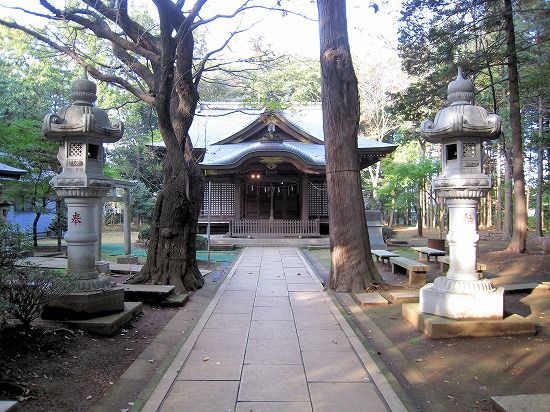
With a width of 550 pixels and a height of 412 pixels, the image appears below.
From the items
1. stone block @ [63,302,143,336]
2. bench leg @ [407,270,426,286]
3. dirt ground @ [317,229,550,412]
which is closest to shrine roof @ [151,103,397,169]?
bench leg @ [407,270,426,286]

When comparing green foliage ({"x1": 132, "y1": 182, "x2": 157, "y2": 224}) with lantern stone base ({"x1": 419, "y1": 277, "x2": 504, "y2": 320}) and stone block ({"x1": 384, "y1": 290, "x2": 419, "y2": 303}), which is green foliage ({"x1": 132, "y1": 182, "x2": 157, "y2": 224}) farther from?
lantern stone base ({"x1": 419, "y1": 277, "x2": 504, "y2": 320})

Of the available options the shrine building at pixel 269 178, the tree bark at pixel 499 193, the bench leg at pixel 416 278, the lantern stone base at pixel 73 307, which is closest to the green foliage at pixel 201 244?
the shrine building at pixel 269 178

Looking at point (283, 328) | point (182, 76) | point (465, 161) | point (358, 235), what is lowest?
point (283, 328)

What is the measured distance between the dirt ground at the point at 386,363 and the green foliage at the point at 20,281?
273 mm

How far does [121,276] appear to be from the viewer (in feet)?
33.3

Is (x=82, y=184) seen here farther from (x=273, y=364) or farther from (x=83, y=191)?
(x=273, y=364)

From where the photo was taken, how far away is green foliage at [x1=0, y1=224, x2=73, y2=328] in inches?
161

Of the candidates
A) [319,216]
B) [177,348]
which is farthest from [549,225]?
[177,348]

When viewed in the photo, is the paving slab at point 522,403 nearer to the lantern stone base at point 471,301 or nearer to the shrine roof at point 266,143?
the lantern stone base at point 471,301

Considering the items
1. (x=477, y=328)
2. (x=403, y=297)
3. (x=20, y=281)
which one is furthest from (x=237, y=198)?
(x=20, y=281)

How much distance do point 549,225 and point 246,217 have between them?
23181mm

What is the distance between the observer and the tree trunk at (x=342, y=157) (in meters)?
8.48

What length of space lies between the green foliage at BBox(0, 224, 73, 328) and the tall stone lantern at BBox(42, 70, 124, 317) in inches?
33.0

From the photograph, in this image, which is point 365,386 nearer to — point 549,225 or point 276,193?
point 276,193
